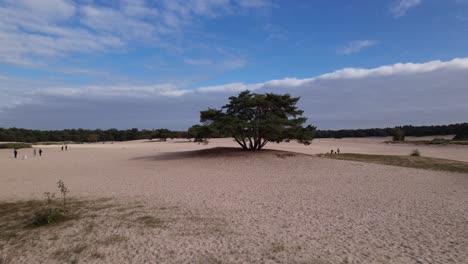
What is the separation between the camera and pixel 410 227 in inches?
281

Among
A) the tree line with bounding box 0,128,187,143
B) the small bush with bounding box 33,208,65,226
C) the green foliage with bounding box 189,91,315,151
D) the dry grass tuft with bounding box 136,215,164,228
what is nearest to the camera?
the dry grass tuft with bounding box 136,215,164,228

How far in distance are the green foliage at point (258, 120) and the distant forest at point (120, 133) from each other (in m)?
56.5

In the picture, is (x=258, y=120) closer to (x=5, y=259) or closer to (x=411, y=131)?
(x=5, y=259)

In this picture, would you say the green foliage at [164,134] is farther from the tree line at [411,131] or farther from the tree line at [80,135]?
the tree line at [411,131]

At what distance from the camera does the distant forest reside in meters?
83.1

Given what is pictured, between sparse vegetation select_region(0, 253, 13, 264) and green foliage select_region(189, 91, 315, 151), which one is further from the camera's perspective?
green foliage select_region(189, 91, 315, 151)

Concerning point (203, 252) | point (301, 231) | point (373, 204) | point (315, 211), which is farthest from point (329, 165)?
point (203, 252)

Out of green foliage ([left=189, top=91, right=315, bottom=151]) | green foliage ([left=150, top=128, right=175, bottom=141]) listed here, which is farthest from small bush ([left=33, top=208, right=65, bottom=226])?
green foliage ([left=150, top=128, right=175, bottom=141])

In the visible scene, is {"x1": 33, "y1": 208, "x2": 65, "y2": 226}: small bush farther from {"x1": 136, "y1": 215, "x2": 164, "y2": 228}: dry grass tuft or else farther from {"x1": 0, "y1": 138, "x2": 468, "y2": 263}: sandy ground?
{"x1": 136, "y1": 215, "x2": 164, "y2": 228}: dry grass tuft

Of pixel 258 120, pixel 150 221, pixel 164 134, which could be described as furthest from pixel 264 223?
pixel 164 134

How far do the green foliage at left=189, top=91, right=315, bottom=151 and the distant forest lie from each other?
185 ft

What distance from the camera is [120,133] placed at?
10275 centimetres

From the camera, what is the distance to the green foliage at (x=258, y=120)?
22.8m

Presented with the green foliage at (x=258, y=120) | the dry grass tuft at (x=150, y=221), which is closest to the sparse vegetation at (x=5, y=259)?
the dry grass tuft at (x=150, y=221)
